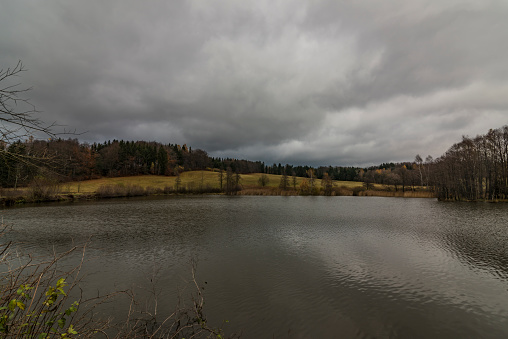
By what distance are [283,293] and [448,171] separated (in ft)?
206

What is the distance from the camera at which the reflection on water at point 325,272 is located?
773 cm

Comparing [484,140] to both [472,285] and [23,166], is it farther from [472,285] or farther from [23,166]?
[23,166]

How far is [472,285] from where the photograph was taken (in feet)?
33.8

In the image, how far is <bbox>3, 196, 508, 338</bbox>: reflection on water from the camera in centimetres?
773

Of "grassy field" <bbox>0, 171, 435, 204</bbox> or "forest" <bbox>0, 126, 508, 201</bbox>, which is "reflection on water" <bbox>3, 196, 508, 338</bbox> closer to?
"forest" <bbox>0, 126, 508, 201</bbox>

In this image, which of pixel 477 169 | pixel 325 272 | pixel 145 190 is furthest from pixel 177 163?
pixel 325 272

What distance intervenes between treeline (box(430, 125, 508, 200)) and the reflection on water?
3723 centimetres

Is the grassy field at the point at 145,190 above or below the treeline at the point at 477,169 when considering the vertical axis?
below

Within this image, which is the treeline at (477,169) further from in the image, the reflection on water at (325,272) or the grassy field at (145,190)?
the reflection on water at (325,272)

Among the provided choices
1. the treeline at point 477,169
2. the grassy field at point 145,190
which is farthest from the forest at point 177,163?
the grassy field at point 145,190

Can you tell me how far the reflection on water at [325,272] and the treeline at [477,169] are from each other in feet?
122

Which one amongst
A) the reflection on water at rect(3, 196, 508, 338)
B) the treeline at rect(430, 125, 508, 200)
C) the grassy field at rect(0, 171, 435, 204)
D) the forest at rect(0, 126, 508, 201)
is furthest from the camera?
the grassy field at rect(0, 171, 435, 204)

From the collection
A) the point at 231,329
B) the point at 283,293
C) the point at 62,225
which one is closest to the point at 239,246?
the point at 283,293

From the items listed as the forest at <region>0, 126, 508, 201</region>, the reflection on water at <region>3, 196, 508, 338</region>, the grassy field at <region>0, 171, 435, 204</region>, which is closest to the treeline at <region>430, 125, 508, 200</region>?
the forest at <region>0, 126, 508, 201</region>
